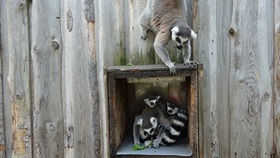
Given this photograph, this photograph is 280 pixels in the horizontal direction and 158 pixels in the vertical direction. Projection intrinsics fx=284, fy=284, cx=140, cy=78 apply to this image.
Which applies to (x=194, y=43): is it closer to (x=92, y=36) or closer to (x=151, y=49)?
(x=151, y=49)

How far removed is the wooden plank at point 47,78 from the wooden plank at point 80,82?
0.16 ft

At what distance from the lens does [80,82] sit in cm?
207

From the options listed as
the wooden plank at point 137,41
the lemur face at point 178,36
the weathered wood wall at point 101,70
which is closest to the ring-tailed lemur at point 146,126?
the weathered wood wall at point 101,70

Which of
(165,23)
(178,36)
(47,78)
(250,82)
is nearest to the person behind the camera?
(178,36)

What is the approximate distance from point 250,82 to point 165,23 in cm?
72

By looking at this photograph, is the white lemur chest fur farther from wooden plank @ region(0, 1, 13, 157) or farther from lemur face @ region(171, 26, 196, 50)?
wooden plank @ region(0, 1, 13, 157)

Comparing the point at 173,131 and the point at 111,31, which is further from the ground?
the point at 111,31

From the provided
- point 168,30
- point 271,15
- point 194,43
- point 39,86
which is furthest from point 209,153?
point 39,86

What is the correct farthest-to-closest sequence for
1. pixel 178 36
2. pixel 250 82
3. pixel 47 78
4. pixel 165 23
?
1. pixel 47 78
2. pixel 250 82
3. pixel 165 23
4. pixel 178 36

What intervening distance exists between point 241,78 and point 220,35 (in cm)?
33

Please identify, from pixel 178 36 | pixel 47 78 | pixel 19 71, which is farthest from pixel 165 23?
pixel 19 71

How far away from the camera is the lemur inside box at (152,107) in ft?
5.08

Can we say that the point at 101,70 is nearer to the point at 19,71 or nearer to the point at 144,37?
the point at 144,37

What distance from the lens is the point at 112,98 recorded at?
1606mm
